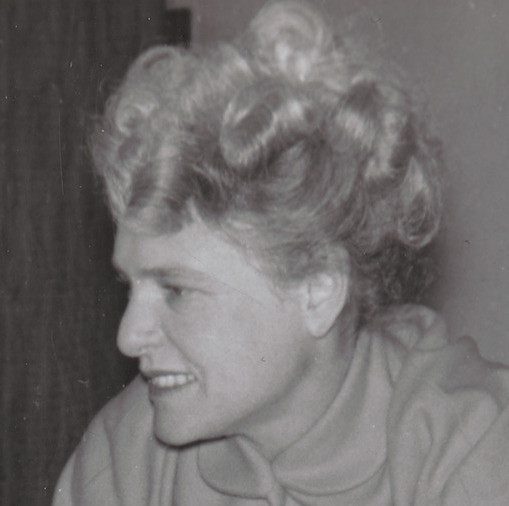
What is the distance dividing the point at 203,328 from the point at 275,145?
0.65ft

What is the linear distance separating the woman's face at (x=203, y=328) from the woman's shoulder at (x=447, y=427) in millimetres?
150

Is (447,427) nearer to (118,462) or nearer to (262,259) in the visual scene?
(262,259)

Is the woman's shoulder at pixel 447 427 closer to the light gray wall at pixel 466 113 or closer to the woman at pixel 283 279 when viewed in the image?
the woman at pixel 283 279

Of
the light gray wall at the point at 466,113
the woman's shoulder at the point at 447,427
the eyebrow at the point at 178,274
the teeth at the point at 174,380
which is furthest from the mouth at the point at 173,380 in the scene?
the light gray wall at the point at 466,113

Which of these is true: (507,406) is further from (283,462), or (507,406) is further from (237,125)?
(237,125)

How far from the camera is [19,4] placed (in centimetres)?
132

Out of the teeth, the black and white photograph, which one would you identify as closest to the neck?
the black and white photograph

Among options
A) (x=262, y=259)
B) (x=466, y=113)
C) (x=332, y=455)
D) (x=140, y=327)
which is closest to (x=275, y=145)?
(x=262, y=259)

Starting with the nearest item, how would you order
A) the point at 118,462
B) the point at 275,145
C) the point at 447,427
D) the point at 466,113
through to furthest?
the point at 275,145 < the point at 447,427 < the point at 118,462 < the point at 466,113

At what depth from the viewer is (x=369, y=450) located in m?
1.08

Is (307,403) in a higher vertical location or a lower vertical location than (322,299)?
lower

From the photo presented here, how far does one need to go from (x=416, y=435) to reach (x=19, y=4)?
77 centimetres

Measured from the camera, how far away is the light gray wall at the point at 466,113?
1543 mm

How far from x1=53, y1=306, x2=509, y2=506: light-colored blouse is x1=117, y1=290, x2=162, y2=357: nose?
21 cm
